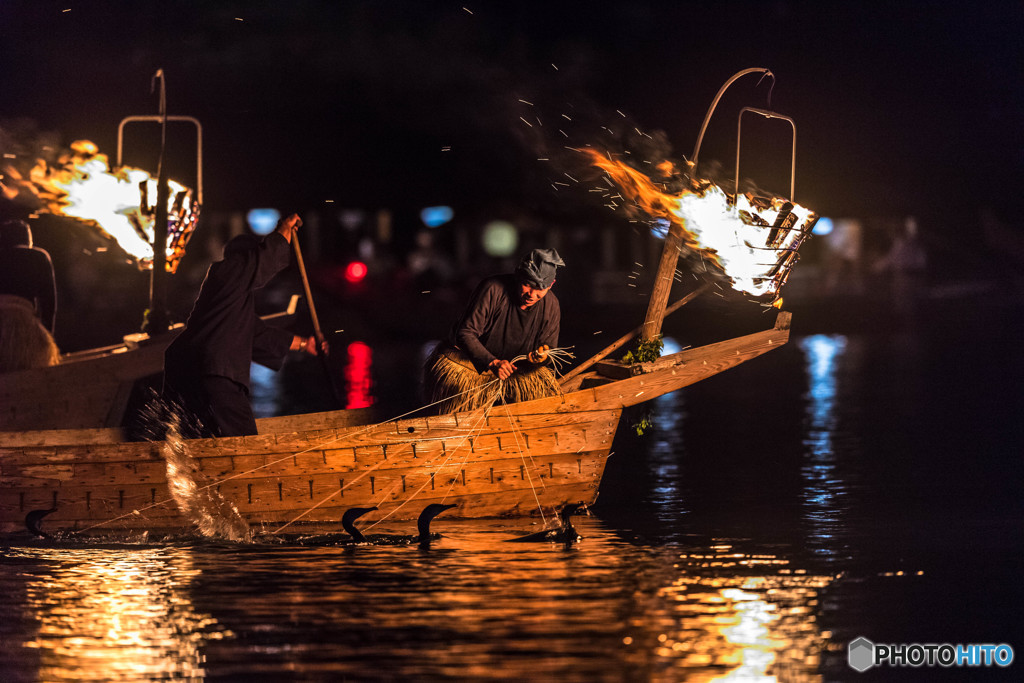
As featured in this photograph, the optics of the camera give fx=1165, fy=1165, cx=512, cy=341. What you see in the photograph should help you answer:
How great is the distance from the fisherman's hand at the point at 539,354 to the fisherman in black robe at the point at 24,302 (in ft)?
15.3

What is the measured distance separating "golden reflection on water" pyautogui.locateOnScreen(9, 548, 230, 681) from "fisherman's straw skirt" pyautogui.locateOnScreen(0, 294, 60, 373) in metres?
3.26

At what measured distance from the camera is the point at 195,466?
24.1 feet

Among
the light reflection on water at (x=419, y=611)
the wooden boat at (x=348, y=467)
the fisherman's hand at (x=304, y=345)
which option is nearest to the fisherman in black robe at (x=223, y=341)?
the wooden boat at (x=348, y=467)

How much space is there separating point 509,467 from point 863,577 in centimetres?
243

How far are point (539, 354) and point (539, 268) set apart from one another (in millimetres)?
609


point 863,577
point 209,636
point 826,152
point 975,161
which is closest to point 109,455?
point 209,636

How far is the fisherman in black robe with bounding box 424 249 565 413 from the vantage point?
7.72m

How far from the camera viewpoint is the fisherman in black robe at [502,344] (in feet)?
25.3

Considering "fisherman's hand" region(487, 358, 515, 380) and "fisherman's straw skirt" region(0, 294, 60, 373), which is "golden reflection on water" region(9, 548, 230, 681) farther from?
"fisherman's straw skirt" region(0, 294, 60, 373)

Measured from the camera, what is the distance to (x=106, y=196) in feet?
40.5

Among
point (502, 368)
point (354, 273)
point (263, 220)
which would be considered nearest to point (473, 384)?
point (502, 368)

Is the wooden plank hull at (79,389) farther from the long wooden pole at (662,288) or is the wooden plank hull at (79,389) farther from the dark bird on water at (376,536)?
the long wooden pole at (662,288)

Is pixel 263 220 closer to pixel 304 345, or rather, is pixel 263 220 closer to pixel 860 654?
pixel 304 345

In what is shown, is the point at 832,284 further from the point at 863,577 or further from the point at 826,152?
the point at 863,577
